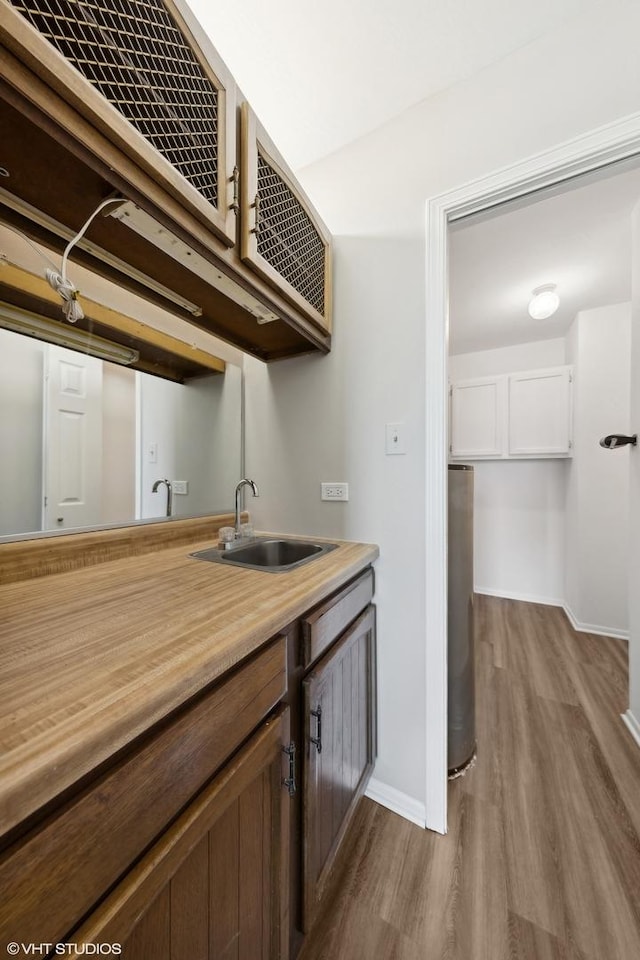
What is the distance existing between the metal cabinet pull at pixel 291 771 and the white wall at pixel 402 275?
0.62 m

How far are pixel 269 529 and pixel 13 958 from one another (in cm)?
134

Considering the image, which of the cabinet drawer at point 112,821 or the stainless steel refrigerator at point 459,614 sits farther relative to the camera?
the stainless steel refrigerator at point 459,614

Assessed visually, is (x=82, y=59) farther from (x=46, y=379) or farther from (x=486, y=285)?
(x=486, y=285)

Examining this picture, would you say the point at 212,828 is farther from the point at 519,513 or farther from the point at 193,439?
the point at 519,513

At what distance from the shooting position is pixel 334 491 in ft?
4.73

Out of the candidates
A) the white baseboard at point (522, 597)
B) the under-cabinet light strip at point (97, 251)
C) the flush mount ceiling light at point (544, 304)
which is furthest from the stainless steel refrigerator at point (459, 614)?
the white baseboard at point (522, 597)

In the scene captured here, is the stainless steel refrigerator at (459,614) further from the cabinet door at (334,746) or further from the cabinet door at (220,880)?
the cabinet door at (220,880)

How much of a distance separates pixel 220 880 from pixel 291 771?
21 cm

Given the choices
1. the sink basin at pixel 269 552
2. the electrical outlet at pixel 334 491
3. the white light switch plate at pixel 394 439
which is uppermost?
the white light switch plate at pixel 394 439

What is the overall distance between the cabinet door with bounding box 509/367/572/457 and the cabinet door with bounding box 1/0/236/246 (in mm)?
2990

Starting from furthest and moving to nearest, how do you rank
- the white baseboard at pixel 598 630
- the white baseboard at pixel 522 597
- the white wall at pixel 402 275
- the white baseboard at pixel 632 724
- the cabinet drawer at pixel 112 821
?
the white baseboard at pixel 522 597, the white baseboard at pixel 598 630, the white baseboard at pixel 632 724, the white wall at pixel 402 275, the cabinet drawer at pixel 112 821

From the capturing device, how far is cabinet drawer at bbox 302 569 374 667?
811 millimetres

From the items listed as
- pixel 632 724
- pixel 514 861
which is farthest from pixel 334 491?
pixel 632 724

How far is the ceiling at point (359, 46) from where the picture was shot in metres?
1.05
